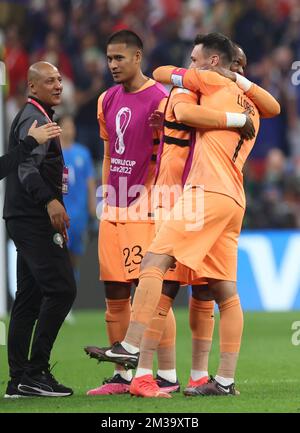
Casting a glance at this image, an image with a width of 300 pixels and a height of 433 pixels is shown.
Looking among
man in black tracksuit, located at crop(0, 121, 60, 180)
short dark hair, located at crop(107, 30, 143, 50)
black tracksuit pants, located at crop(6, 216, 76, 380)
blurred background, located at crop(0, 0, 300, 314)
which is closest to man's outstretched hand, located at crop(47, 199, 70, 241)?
black tracksuit pants, located at crop(6, 216, 76, 380)

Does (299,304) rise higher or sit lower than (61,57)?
lower

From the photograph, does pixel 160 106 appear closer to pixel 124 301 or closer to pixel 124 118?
pixel 124 118

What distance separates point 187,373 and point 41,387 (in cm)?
177

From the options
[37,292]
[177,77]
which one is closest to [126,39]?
[177,77]

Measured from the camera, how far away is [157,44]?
676 inches

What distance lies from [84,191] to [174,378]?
583cm

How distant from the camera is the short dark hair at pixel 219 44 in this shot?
693 centimetres

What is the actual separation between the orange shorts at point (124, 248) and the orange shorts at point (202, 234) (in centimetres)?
63

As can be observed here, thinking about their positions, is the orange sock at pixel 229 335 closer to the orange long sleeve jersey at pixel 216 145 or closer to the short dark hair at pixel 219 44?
the orange long sleeve jersey at pixel 216 145

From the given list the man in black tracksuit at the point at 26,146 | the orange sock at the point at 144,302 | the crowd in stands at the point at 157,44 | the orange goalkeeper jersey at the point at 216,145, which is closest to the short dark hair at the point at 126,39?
the orange goalkeeper jersey at the point at 216,145

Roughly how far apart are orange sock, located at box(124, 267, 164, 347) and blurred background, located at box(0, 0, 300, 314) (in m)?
8.29

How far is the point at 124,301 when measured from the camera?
7602 millimetres

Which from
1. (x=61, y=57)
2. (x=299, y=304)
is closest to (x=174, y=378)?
(x=299, y=304)

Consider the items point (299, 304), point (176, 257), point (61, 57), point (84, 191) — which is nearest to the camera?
point (176, 257)
